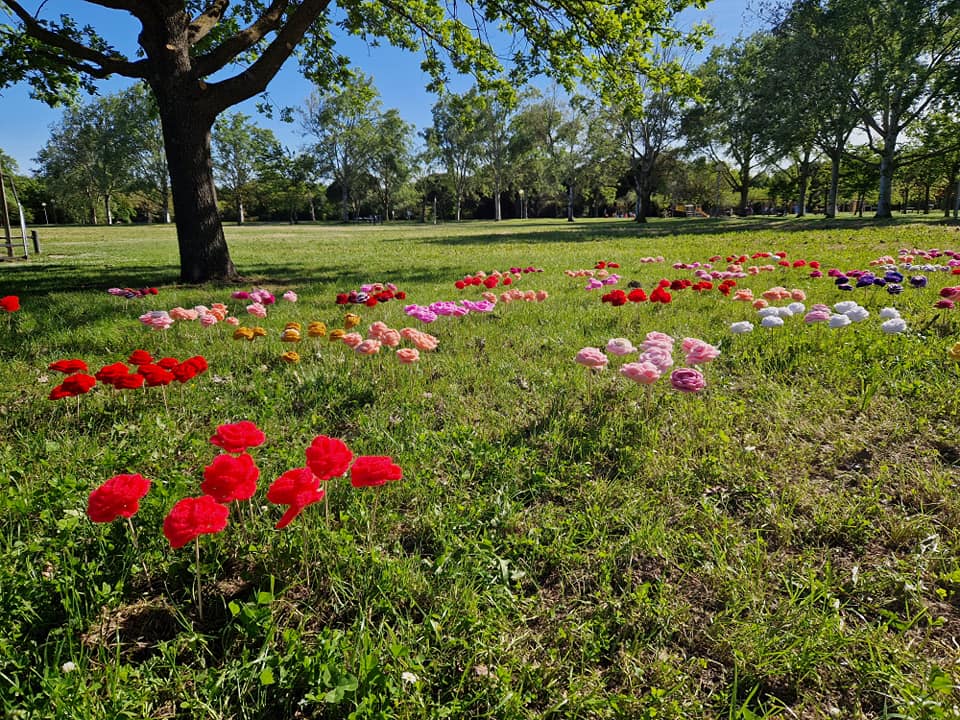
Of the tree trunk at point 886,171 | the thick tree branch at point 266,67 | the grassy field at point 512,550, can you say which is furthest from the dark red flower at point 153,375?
the tree trunk at point 886,171

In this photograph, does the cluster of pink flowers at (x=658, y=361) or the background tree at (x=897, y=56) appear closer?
the cluster of pink flowers at (x=658, y=361)

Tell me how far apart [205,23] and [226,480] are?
1010 centimetres

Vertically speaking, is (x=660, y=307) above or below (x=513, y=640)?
above

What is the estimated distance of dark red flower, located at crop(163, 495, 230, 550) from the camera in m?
1.30

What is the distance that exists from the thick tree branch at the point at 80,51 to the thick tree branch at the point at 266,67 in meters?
1.37

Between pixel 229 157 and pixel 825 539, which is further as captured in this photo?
pixel 229 157

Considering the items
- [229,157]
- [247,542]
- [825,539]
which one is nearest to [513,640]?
[247,542]

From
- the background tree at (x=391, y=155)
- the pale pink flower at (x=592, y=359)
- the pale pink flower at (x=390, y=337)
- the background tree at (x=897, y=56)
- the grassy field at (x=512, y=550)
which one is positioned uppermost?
the background tree at (x=391, y=155)

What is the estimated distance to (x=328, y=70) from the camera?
11.6 metres

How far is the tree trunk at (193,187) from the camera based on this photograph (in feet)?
24.7

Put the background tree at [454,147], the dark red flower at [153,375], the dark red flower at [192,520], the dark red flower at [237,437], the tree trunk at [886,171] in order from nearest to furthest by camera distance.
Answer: the dark red flower at [192,520], the dark red flower at [237,437], the dark red flower at [153,375], the tree trunk at [886,171], the background tree at [454,147]

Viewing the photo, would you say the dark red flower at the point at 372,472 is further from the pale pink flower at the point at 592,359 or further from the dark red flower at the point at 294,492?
the pale pink flower at the point at 592,359

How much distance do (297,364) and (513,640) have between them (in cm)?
310

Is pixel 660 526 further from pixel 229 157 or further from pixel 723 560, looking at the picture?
pixel 229 157
